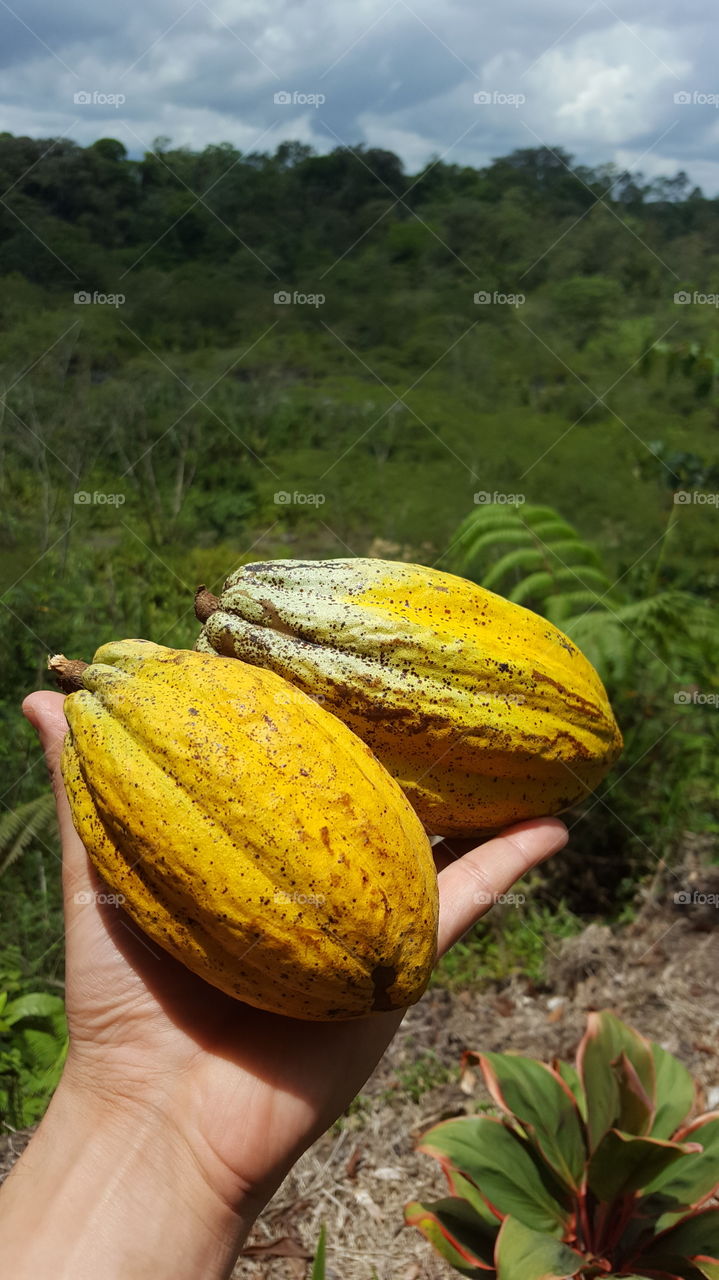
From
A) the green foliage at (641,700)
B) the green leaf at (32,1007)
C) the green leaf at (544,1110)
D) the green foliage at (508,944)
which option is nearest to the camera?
the green leaf at (544,1110)

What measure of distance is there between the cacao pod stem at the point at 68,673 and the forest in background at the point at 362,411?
1.50 meters

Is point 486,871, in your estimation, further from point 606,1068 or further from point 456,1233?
point 456,1233

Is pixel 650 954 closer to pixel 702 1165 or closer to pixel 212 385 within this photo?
pixel 702 1165

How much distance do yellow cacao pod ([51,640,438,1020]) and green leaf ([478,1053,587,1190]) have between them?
1191mm

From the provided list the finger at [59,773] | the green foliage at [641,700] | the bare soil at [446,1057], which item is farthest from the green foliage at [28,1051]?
the green foliage at [641,700]

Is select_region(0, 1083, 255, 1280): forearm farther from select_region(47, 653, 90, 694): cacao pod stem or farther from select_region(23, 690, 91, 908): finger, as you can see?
select_region(47, 653, 90, 694): cacao pod stem

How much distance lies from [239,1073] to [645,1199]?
61.5 inches

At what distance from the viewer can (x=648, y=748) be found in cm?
433

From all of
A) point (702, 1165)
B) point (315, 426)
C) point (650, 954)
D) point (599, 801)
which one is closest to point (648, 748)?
point (599, 801)

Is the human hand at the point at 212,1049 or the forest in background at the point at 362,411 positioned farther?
the forest in background at the point at 362,411

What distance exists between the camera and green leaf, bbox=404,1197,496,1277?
2746mm

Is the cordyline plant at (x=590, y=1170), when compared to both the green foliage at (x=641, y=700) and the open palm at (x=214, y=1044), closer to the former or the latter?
the open palm at (x=214, y=1044)

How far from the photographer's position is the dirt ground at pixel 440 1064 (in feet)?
9.99

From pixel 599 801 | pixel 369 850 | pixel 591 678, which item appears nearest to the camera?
pixel 369 850
